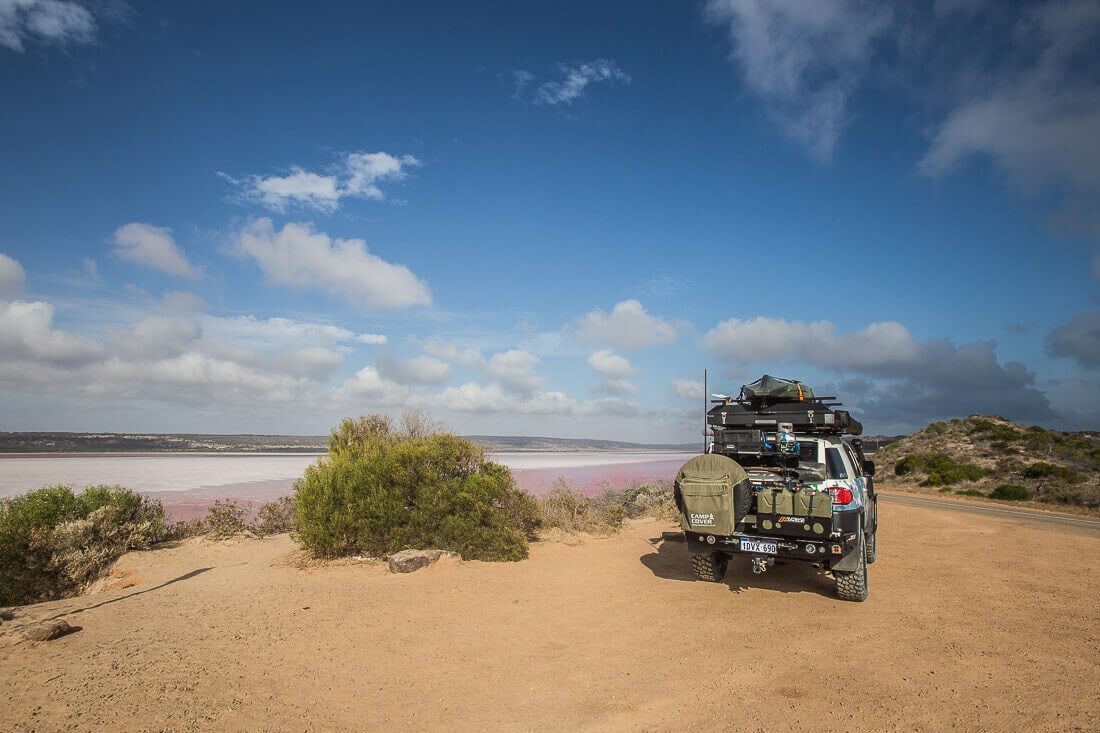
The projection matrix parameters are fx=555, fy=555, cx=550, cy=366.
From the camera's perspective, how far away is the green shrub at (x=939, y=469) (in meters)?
27.6

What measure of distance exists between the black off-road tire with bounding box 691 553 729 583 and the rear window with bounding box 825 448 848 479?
2.06 m

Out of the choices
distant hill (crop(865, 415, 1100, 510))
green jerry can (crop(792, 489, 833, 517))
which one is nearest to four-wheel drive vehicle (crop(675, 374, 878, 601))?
green jerry can (crop(792, 489, 833, 517))

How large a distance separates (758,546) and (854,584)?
56.5 inches

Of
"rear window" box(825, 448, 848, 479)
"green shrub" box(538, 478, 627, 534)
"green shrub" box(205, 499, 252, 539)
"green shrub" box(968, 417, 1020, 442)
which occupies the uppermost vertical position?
"green shrub" box(968, 417, 1020, 442)

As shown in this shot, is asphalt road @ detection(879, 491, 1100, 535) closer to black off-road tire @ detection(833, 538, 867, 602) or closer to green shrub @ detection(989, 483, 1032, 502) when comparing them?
green shrub @ detection(989, 483, 1032, 502)

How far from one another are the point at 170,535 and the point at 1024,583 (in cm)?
1677

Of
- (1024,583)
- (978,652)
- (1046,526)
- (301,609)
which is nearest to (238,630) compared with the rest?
(301,609)

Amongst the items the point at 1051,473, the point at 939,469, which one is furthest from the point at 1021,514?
the point at 939,469

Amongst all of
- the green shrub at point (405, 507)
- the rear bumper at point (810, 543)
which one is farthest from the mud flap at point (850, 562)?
the green shrub at point (405, 507)

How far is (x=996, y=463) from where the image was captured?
29.5 metres

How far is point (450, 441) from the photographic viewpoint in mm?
12164

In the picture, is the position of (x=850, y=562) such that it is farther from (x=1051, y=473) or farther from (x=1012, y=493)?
(x=1051, y=473)

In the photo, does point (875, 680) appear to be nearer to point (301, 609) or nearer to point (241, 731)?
point (241, 731)

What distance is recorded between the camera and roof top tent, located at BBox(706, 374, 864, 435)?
28.9ft
